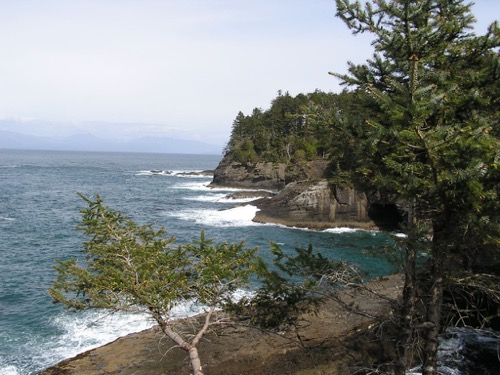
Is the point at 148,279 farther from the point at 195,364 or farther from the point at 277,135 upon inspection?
the point at 277,135

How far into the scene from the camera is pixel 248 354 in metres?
14.9

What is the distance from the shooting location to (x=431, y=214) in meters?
8.97

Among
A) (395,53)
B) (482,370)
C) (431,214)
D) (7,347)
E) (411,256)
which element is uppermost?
(395,53)

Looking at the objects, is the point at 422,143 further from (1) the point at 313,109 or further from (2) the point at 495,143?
(1) the point at 313,109

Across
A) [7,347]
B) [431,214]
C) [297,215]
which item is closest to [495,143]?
[431,214]

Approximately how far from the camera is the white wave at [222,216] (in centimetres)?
4658

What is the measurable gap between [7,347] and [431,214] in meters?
18.4

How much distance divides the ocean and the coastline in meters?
1.98

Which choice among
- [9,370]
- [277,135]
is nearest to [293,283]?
[9,370]

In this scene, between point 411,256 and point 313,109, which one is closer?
point 313,109

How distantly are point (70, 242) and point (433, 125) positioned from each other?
109ft

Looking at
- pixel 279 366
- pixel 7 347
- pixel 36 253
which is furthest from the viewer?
pixel 36 253

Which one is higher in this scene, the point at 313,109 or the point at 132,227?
the point at 313,109

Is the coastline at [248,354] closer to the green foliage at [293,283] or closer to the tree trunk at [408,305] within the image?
the green foliage at [293,283]
